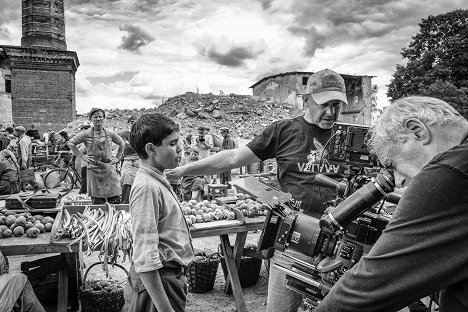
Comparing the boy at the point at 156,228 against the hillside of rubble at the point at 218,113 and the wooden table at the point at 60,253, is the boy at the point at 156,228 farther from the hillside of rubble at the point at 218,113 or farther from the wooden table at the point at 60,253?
the hillside of rubble at the point at 218,113

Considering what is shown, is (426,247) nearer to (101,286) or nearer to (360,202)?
(360,202)

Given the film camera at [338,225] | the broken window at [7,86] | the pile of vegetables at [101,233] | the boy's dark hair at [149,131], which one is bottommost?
the pile of vegetables at [101,233]

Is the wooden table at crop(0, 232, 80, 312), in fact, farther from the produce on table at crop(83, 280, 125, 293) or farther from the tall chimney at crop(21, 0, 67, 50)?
the tall chimney at crop(21, 0, 67, 50)

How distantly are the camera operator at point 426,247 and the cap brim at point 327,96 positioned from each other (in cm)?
147

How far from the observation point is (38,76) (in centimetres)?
2750

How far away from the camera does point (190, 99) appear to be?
3328 cm

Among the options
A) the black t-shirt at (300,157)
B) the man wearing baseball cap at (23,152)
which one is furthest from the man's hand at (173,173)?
the man wearing baseball cap at (23,152)

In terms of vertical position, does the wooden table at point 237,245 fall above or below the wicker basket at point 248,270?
above

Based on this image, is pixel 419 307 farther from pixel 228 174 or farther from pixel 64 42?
pixel 64 42

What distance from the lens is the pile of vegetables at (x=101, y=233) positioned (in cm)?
335

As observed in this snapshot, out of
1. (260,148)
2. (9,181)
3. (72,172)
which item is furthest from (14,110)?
(260,148)

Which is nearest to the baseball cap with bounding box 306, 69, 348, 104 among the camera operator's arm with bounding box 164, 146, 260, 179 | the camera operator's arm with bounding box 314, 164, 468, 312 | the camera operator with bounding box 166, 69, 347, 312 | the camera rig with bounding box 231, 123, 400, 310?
the camera operator with bounding box 166, 69, 347, 312

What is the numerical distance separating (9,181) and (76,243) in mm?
5778

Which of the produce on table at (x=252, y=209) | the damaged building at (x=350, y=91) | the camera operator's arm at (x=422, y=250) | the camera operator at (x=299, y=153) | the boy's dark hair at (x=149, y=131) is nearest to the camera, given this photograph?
the camera operator's arm at (x=422, y=250)
